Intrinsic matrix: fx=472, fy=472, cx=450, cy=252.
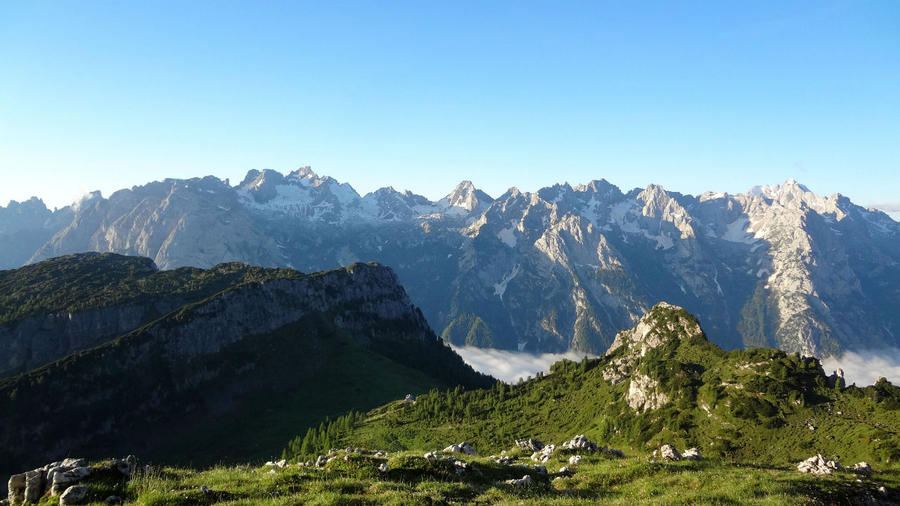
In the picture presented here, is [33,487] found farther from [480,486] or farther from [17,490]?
[480,486]

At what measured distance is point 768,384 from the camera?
87125mm

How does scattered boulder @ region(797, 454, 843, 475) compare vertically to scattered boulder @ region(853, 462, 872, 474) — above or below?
above

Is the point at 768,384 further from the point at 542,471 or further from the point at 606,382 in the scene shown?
the point at 542,471

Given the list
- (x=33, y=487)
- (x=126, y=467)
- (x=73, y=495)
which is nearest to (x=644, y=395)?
(x=126, y=467)

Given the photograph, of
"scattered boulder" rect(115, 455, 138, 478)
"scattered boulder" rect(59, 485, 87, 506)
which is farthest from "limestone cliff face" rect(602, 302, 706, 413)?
"scattered boulder" rect(59, 485, 87, 506)

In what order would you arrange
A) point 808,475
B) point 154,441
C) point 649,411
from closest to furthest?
point 808,475, point 649,411, point 154,441

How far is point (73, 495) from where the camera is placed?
22.6m

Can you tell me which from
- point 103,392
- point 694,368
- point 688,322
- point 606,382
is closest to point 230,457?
point 103,392

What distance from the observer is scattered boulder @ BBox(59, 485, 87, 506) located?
22.4 meters

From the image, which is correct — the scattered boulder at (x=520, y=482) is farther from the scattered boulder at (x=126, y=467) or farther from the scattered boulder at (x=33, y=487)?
the scattered boulder at (x=33, y=487)

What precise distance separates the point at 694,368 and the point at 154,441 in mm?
157804

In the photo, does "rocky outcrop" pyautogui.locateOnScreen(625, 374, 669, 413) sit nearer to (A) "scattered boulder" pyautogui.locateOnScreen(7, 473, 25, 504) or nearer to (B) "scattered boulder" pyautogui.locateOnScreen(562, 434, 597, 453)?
(B) "scattered boulder" pyautogui.locateOnScreen(562, 434, 597, 453)

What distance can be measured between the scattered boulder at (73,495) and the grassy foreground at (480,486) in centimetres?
44

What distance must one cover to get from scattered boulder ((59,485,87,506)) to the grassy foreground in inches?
17.2
